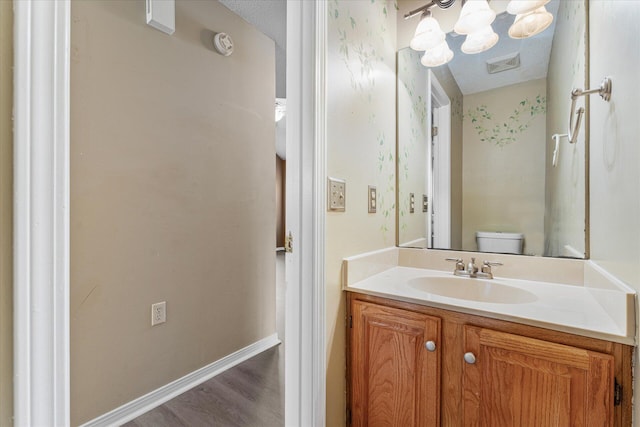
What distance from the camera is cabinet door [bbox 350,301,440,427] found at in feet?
3.24

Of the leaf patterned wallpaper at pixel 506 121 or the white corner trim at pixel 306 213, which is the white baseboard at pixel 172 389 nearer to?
the white corner trim at pixel 306 213

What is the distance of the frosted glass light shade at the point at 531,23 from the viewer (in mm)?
1231

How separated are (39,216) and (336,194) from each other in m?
0.83

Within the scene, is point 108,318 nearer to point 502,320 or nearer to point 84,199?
point 84,199

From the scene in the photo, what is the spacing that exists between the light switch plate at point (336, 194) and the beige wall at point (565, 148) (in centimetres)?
90

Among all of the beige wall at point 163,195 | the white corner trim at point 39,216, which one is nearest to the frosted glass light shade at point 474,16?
the beige wall at point 163,195

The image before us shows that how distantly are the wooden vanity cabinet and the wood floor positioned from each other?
60cm

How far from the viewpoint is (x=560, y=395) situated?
0.78 metres

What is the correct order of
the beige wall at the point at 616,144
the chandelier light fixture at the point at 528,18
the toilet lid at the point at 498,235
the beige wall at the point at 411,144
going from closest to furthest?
the beige wall at the point at 616,144 < the chandelier light fixture at the point at 528,18 < the toilet lid at the point at 498,235 < the beige wall at the point at 411,144

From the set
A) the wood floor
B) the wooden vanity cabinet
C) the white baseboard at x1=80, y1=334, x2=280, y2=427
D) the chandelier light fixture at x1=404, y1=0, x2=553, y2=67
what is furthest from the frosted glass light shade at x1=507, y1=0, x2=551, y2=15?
the white baseboard at x1=80, y1=334, x2=280, y2=427

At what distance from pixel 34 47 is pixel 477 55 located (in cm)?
163

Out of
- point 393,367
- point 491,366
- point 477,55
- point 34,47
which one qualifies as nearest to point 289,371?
point 393,367

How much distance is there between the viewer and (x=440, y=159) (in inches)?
61.9

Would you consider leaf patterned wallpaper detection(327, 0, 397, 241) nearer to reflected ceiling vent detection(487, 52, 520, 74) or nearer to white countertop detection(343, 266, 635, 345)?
white countertop detection(343, 266, 635, 345)
